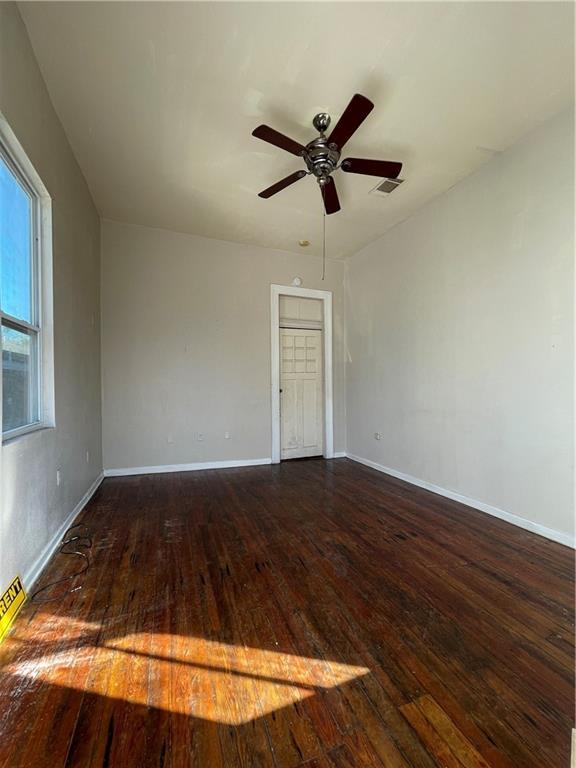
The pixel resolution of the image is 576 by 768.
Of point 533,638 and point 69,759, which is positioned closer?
point 69,759

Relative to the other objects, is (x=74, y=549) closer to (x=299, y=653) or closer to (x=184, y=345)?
(x=299, y=653)

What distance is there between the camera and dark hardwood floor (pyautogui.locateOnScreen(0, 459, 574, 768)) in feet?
3.31

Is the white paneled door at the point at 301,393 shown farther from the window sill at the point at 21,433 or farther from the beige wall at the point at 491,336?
the window sill at the point at 21,433

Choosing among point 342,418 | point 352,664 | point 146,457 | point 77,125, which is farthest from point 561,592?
point 77,125

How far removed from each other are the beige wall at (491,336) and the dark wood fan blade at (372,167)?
43.1 inches

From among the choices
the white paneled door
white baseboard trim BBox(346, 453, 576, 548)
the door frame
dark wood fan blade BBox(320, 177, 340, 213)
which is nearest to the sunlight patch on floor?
white baseboard trim BBox(346, 453, 576, 548)

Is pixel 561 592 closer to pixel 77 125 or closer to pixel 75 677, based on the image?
pixel 75 677

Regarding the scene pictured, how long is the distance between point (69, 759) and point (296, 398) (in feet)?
13.6

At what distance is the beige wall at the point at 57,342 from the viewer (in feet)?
5.36

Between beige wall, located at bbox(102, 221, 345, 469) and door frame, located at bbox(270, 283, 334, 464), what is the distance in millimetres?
87

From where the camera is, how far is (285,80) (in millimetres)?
2051

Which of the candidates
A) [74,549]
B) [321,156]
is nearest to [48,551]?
[74,549]

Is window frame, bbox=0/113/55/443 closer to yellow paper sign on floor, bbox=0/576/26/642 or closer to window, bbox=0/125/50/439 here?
window, bbox=0/125/50/439

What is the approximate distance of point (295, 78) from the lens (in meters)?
2.03
